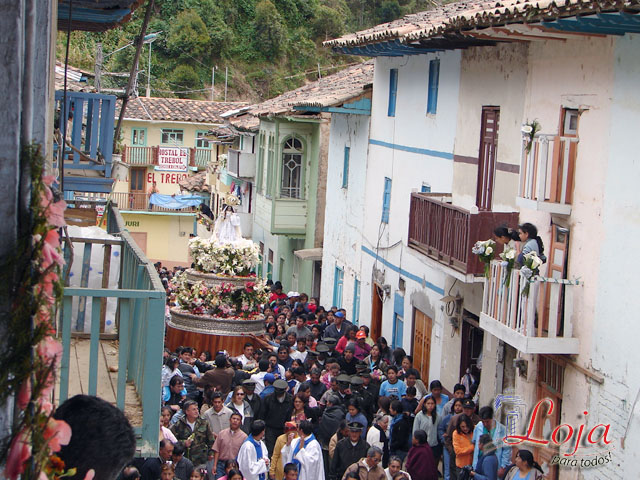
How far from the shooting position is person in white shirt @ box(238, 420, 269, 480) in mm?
11250

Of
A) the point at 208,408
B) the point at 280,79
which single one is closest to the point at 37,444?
the point at 208,408

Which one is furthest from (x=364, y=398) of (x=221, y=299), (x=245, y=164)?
(x=245, y=164)

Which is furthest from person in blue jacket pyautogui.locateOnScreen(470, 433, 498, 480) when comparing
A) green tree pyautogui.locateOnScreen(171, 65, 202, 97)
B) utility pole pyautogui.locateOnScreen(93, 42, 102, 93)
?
green tree pyautogui.locateOnScreen(171, 65, 202, 97)

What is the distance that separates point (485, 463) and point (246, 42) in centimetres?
4984


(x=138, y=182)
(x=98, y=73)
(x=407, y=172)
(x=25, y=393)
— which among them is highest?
(x=98, y=73)

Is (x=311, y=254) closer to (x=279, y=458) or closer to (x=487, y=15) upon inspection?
(x=487, y=15)

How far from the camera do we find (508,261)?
1364 centimetres

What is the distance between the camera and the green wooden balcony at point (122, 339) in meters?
5.95

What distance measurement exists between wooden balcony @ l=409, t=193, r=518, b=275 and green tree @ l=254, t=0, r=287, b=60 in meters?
42.1

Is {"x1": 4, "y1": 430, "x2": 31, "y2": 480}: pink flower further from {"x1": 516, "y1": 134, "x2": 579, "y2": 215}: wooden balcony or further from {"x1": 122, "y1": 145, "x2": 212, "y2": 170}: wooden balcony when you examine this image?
{"x1": 122, "y1": 145, "x2": 212, "y2": 170}: wooden balcony

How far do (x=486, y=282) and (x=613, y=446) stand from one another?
10.2 feet

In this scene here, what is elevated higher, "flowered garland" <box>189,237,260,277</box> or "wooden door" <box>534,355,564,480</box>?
"flowered garland" <box>189,237,260,277</box>

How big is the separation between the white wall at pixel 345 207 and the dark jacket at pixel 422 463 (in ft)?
41.9

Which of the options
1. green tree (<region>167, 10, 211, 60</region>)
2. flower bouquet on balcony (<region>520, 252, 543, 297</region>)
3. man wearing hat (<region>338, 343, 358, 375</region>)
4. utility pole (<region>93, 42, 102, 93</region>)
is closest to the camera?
flower bouquet on balcony (<region>520, 252, 543, 297</region>)
